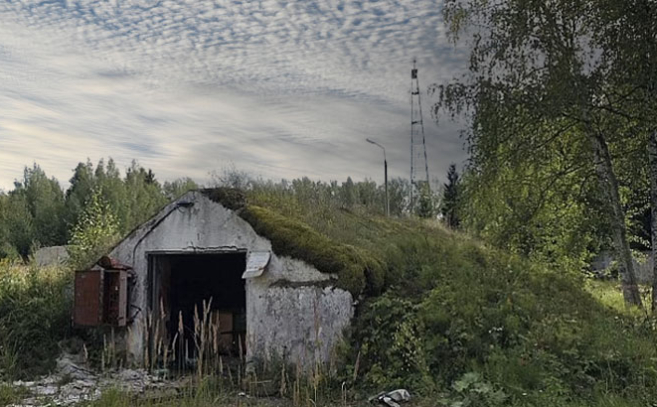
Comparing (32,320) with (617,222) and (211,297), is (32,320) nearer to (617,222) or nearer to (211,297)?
(211,297)

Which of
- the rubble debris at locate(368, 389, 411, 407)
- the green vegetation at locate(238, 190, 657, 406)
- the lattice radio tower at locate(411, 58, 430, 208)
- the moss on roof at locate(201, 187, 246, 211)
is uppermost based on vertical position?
the lattice radio tower at locate(411, 58, 430, 208)

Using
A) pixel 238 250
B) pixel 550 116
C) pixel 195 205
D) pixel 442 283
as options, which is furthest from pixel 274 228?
pixel 550 116

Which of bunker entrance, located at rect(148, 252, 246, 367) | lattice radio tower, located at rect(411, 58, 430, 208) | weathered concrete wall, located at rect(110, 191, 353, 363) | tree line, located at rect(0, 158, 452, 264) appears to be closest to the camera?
weathered concrete wall, located at rect(110, 191, 353, 363)

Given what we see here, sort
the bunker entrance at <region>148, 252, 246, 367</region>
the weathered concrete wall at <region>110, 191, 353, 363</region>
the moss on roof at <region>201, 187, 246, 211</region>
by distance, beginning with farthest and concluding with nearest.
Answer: the bunker entrance at <region>148, 252, 246, 367</region>, the moss on roof at <region>201, 187, 246, 211</region>, the weathered concrete wall at <region>110, 191, 353, 363</region>

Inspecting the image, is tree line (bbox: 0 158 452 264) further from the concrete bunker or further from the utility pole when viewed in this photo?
the concrete bunker

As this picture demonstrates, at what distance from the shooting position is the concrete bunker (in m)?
9.37

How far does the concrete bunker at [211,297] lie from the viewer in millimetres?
9367

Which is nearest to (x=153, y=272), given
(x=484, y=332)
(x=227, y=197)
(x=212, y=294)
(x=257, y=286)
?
(x=227, y=197)

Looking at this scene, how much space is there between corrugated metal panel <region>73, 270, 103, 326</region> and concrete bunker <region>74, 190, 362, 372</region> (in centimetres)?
2

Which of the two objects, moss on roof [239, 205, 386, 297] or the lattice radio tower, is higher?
the lattice radio tower

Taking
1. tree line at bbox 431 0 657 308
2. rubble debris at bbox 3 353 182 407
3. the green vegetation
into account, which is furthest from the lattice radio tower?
rubble debris at bbox 3 353 182 407

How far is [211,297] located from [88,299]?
97.3 inches

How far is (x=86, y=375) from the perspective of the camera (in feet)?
32.7

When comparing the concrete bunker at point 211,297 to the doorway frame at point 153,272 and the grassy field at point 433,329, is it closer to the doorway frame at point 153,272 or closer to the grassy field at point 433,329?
the doorway frame at point 153,272
